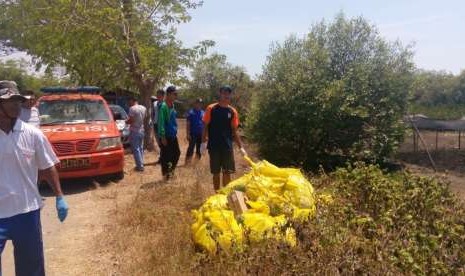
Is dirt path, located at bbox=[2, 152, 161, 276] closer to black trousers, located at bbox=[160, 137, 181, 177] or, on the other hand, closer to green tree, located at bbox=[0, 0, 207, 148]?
black trousers, located at bbox=[160, 137, 181, 177]

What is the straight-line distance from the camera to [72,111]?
9.48m

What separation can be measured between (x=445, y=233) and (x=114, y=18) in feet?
32.4

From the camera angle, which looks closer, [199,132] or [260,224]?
[260,224]

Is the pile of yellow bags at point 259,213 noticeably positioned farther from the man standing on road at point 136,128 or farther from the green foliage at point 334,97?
the green foliage at point 334,97

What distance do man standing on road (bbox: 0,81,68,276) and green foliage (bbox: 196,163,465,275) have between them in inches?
56.7

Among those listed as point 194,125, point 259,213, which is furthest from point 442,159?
point 259,213

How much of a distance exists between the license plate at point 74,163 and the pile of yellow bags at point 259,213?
361 cm

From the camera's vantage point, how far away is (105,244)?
5473 mm

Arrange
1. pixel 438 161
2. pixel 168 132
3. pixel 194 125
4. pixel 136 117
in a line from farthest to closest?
1. pixel 438 161
2. pixel 194 125
3. pixel 136 117
4. pixel 168 132

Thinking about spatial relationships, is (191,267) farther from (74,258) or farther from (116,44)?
(116,44)

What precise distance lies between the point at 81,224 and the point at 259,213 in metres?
2.87

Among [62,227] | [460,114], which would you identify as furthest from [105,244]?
[460,114]

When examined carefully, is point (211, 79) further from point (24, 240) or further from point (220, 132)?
point (24, 240)

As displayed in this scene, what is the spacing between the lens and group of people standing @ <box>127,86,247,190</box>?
699 cm
